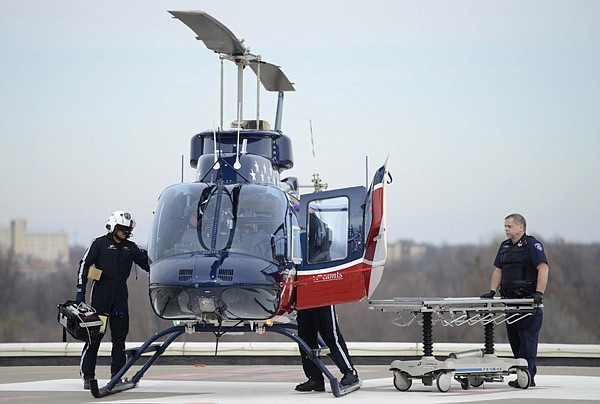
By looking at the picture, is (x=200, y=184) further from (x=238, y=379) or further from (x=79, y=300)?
(x=238, y=379)

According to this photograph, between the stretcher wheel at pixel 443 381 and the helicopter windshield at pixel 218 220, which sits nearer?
the helicopter windshield at pixel 218 220

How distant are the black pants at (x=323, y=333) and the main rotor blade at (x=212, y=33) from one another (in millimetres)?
3178

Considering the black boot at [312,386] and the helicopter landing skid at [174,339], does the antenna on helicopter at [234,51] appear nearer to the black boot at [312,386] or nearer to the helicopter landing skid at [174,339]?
the helicopter landing skid at [174,339]

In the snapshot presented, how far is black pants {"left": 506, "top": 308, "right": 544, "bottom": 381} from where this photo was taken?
36.7 ft

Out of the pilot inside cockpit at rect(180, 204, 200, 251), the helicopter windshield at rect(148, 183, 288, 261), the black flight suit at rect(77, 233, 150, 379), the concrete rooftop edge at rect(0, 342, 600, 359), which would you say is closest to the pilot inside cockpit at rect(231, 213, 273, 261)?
the helicopter windshield at rect(148, 183, 288, 261)

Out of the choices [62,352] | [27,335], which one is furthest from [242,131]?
[27,335]

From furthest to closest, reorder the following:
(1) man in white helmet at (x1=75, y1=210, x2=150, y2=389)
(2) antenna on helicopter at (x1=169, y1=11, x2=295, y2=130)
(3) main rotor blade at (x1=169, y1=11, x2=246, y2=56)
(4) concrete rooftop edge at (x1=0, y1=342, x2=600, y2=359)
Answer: (4) concrete rooftop edge at (x1=0, y1=342, x2=600, y2=359) < (2) antenna on helicopter at (x1=169, y1=11, x2=295, y2=130) < (3) main rotor blade at (x1=169, y1=11, x2=246, y2=56) < (1) man in white helmet at (x1=75, y1=210, x2=150, y2=389)

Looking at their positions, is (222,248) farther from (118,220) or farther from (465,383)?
(465,383)

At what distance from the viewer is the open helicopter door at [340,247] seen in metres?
10.7

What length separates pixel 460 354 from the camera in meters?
11.0

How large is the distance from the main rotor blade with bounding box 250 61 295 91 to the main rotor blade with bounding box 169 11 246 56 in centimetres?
116

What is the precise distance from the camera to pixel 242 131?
12164 millimetres

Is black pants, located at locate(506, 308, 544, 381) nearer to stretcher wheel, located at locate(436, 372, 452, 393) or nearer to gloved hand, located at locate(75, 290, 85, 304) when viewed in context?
stretcher wheel, located at locate(436, 372, 452, 393)

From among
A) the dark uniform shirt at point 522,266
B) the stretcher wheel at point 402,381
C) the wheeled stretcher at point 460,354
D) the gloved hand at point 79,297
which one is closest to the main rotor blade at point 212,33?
the gloved hand at point 79,297
